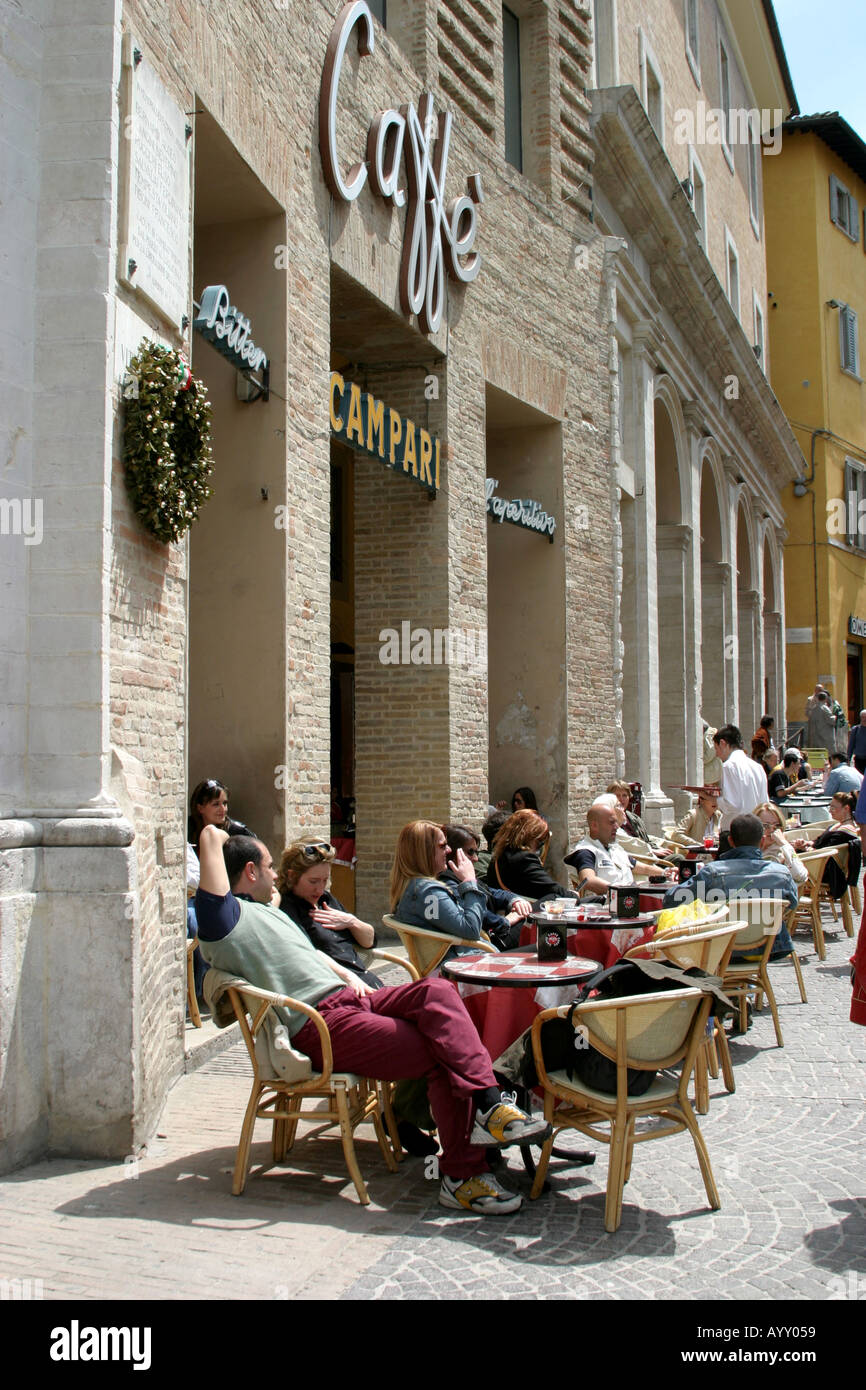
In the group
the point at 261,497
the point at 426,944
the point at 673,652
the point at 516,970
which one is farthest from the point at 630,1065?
the point at 673,652

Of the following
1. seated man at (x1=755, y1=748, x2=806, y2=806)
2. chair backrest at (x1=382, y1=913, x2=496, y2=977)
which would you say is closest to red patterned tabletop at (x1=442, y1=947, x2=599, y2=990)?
chair backrest at (x1=382, y1=913, x2=496, y2=977)

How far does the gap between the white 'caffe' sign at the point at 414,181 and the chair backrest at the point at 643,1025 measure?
269 inches

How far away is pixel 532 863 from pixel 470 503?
5.62 metres

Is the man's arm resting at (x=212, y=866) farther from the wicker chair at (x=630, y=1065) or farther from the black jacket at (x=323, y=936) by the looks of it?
the wicker chair at (x=630, y=1065)

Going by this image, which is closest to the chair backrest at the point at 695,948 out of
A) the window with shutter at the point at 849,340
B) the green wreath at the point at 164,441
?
the green wreath at the point at 164,441

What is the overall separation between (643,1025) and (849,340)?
124 feet

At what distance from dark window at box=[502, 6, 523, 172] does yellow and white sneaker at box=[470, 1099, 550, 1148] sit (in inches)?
491

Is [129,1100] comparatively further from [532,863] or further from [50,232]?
[50,232]

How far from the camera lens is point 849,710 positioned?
3894cm

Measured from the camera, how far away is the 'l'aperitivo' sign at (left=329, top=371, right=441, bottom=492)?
9508mm

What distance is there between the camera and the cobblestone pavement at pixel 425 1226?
373 centimetres

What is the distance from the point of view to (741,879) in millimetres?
7086

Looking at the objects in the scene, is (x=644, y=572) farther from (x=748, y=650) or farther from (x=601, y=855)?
(x=748, y=650)
